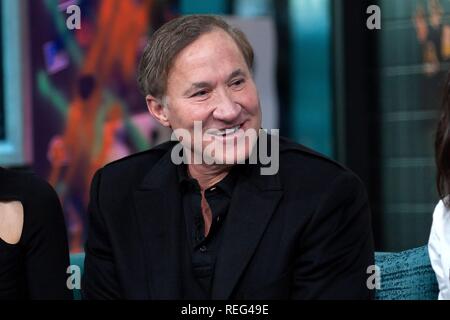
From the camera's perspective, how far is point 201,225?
261 cm

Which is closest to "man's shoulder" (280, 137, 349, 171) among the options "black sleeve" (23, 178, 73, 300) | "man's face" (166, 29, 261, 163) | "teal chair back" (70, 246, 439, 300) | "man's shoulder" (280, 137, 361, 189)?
"man's shoulder" (280, 137, 361, 189)

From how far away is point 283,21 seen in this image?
18.1 ft

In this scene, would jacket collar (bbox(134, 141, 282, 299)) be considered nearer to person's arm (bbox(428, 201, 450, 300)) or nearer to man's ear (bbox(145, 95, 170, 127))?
man's ear (bbox(145, 95, 170, 127))

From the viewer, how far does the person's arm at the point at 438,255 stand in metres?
2.62

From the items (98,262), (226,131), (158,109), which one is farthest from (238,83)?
(98,262)

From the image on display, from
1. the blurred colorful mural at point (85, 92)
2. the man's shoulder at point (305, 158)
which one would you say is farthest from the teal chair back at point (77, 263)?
the blurred colorful mural at point (85, 92)

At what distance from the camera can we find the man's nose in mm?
2506

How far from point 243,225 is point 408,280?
1.81 feet

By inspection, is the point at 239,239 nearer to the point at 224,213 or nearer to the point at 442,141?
the point at 224,213

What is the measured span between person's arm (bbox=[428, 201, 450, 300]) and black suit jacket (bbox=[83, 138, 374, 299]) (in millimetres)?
215

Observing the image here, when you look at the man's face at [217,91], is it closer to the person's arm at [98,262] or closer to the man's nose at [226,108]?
the man's nose at [226,108]

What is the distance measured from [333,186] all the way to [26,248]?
87 centimetres

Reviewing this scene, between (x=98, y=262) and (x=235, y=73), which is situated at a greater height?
(x=235, y=73)

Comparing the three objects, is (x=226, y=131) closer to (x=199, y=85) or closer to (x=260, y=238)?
(x=199, y=85)
